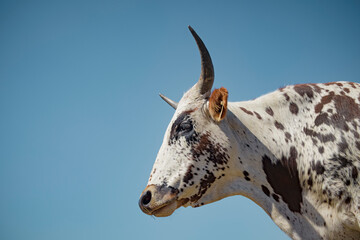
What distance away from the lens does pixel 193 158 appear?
5.26m

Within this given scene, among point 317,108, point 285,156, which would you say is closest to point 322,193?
point 285,156

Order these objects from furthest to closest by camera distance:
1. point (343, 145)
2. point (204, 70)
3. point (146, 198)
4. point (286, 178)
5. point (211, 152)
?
point (204, 70) < point (211, 152) < point (286, 178) < point (146, 198) < point (343, 145)

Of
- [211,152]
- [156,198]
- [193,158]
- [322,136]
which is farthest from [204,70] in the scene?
[156,198]

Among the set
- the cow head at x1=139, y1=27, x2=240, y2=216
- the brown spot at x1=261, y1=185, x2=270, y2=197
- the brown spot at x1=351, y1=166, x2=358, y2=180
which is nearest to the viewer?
the brown spot at x1=351, y1=166, x2=358, y2=180

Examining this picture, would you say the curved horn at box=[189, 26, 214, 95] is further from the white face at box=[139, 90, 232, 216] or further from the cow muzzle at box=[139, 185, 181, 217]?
the cow muzzle at box=[139, 185, 181, 217]

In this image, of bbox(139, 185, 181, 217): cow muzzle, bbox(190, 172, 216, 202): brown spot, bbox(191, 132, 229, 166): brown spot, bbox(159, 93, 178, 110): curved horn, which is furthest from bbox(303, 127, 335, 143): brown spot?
bbox(159, 93, 178, 110): curved horn

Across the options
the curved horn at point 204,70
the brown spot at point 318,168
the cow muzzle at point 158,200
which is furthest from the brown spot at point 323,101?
the cow muzzle at point 158,200

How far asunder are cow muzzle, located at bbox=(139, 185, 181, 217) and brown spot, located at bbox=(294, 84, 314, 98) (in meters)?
2.40

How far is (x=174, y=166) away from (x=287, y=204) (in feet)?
5.38

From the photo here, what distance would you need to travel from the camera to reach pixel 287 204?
502 cm

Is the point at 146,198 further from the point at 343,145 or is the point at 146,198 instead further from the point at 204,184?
the point at 343,145

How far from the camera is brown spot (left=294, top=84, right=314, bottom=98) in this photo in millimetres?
5483

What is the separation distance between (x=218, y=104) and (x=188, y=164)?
992 mm

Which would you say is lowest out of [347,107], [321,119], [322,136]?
[322,136]
